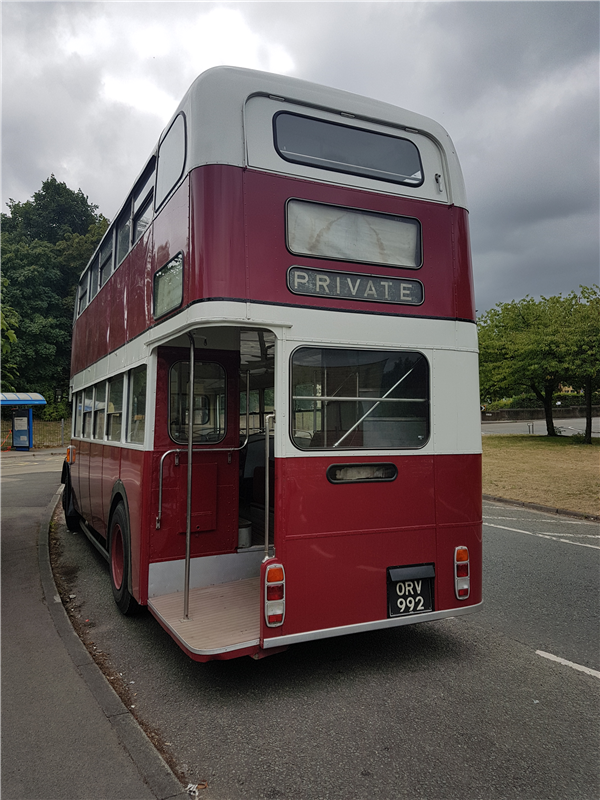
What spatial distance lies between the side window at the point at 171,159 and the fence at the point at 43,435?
28892 mm

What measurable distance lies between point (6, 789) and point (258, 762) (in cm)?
132

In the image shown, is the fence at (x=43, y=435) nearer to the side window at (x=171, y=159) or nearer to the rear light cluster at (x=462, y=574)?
A: the side window at (x=171, y=159)

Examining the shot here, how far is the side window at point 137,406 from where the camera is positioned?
543cm

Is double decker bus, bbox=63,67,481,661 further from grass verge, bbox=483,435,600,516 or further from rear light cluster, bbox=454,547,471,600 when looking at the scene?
grass verge, bbox=483,435,600,516

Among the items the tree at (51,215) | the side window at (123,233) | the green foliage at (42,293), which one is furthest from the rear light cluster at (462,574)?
the tree at (51,215)

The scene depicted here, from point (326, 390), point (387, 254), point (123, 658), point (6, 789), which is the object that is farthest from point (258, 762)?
point (387, 254)

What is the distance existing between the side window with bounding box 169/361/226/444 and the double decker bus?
3 cm

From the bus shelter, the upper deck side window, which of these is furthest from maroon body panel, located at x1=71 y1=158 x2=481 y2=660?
the bus shelter

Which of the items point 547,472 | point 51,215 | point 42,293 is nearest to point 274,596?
point 547,472

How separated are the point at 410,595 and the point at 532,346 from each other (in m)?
22.5

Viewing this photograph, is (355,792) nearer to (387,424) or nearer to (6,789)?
(6,789)

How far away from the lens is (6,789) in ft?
9.94

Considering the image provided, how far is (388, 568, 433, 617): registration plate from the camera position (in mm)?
4242

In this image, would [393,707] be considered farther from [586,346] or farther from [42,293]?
[42,293]
